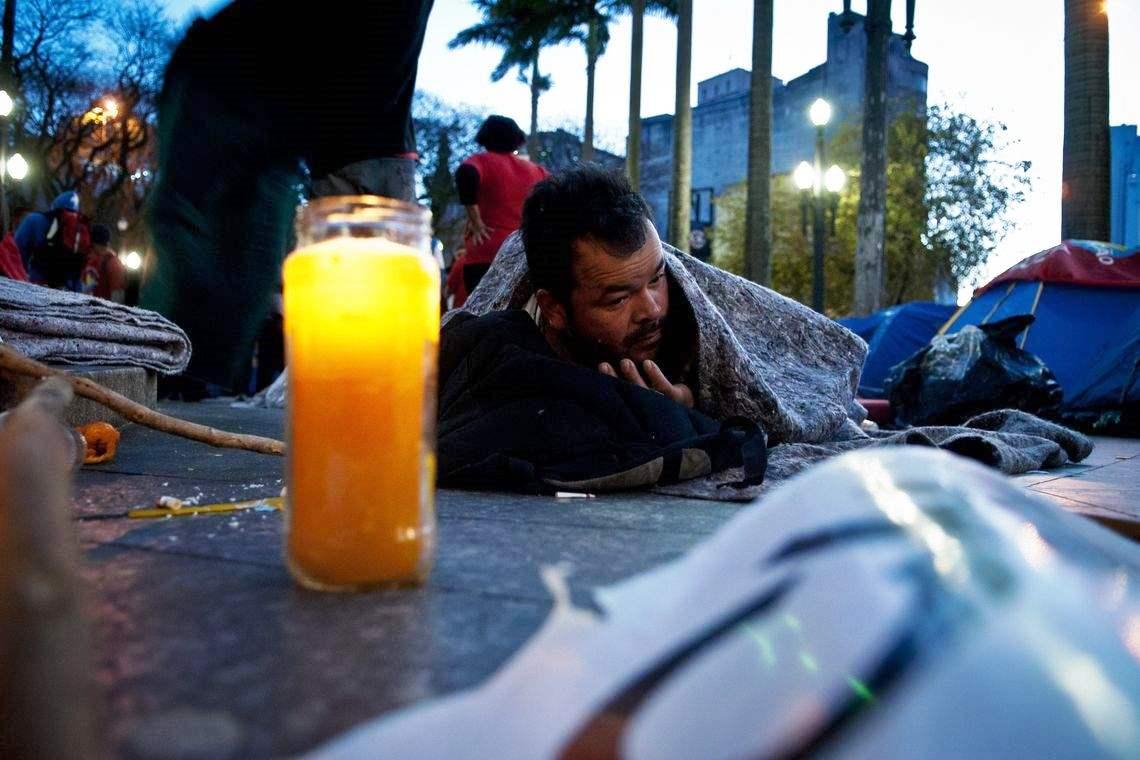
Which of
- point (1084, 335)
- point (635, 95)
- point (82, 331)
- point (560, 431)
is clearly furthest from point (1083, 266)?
point (635, 95)

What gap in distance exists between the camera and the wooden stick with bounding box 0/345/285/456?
1701mm

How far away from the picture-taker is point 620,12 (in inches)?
1041

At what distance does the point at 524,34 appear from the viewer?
27.6m

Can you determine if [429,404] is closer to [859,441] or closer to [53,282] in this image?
[859,441]

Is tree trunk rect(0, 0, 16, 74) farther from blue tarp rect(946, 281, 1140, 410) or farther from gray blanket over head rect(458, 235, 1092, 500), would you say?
blue tarp rect(946, 281, 1140, 410)

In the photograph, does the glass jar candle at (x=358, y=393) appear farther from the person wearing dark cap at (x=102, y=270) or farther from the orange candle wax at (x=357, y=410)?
the person wearing dark cap at (x=102, y=270)

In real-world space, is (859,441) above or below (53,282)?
below

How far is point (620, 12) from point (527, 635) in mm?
28341

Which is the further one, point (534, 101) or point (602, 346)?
point (534, 101)

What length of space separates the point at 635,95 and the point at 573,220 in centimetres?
1632

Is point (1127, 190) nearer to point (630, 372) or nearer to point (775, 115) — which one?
point (775, 115)

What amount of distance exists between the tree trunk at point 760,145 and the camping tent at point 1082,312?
6.30m

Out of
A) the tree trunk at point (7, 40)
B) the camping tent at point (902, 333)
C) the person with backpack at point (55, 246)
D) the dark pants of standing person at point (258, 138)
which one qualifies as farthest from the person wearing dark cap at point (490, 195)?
the tree trunk at point (7, 40)

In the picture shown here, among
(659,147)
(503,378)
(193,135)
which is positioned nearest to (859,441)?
(503,378)
